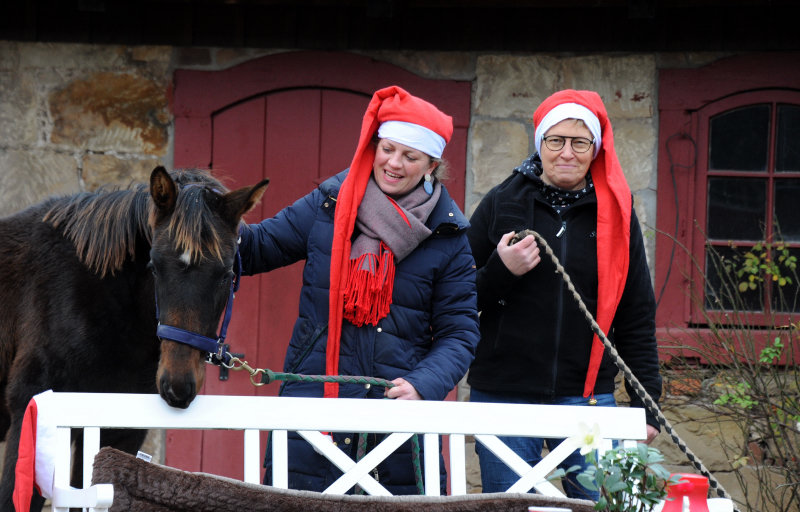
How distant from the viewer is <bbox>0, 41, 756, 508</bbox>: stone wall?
12.7 feet

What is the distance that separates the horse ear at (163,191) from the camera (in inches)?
78.5

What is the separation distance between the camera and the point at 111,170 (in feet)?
12.8

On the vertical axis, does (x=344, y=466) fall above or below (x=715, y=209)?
below

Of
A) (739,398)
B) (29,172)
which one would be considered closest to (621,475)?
(739,398)

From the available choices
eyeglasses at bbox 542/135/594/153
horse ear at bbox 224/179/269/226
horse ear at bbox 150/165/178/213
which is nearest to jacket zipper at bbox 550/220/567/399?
eyeglasses at bbox 542/135/594/153

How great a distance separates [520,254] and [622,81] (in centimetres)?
212

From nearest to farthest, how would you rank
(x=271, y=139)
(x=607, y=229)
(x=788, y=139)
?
(x=607, y=229) < (x=788, y=139) < (x=271, y=139)

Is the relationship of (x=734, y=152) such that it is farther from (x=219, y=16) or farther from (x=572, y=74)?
(x=219, y=16)

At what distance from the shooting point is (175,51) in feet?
12.8

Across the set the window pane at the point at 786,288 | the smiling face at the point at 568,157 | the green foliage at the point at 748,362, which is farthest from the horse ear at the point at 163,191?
the window pane at the point at 786,288

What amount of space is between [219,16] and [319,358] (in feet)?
8.44

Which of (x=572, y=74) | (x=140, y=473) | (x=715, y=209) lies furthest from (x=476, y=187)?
(x=140, y=473)

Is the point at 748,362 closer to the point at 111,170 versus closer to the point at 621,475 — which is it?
the point at 621,475

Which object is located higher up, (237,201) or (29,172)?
(29,172)
